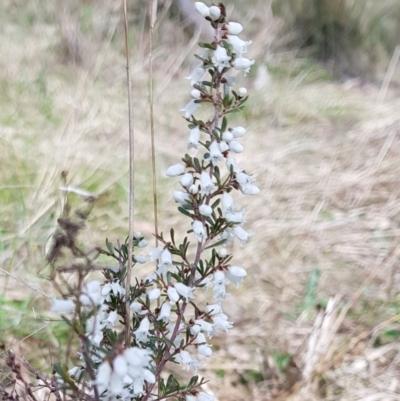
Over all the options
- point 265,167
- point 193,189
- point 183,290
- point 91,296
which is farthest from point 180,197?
point 265,167

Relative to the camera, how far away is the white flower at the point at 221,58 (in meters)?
0.86

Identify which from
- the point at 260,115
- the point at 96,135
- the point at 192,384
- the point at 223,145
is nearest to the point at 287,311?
the point at 192,384

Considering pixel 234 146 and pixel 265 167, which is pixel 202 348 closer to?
pixel 234 146

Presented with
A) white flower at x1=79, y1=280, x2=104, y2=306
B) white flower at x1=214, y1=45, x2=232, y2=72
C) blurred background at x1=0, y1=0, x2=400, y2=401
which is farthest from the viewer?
blurred background at x1=0, y1=0, x2=400, y2=401

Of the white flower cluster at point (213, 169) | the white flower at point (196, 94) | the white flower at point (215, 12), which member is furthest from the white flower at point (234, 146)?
the white flower at point (215, 12)

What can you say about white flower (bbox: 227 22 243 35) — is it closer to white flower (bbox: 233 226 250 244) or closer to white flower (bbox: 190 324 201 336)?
white flower (bbox: 233 226 250 244)

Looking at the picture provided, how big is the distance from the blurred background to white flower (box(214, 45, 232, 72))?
0.31 m

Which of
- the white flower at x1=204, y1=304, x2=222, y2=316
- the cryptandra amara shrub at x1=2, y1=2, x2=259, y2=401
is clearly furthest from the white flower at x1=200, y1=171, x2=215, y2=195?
the white flower at x1=204, y1=304, x2=222, y2=316

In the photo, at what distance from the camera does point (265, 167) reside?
2953 mm

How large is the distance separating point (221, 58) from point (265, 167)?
2120 mm

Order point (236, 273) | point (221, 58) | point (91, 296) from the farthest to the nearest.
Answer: point (236, 273) < point (221, 58) < point (91, 296)

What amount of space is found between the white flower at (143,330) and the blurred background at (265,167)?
0.32m

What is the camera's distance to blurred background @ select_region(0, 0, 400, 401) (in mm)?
1689

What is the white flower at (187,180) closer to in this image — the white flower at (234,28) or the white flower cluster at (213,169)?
the white flower cluster at (213,169)
